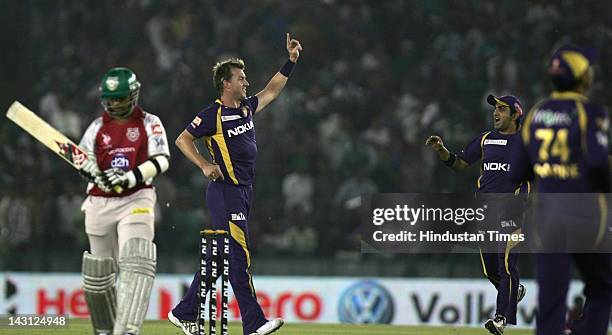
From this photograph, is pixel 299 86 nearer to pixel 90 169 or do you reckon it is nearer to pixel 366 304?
pixel 366 304

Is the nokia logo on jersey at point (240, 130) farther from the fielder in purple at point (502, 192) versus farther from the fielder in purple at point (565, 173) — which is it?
the fielder in purple at point (565, 173)

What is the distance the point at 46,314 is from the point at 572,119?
830 centimetres

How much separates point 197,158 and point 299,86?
6557 millimetres

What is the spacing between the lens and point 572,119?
23.5 ft

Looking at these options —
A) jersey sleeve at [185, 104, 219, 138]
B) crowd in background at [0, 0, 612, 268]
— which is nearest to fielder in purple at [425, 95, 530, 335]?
jersey sleeve at [185, 104, 219, 138]

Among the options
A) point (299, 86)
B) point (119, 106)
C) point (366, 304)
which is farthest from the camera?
point (299, 86)

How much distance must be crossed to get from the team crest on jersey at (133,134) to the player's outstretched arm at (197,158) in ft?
4.11

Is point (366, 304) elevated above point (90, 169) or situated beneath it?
situated beneath

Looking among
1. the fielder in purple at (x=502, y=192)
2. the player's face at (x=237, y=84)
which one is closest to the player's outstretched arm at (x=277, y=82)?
the player's face at (x=237, y=84)

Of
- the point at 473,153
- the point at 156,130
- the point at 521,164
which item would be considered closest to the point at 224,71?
the point at 156,130

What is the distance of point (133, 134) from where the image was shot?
321 inches

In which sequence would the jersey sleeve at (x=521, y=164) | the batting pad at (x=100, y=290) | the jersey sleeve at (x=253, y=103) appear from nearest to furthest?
the jersey sleeve at (x=521, y=164), the batting pad at (x=100, y=290), the jersey sleeve at (x=253, y=103)

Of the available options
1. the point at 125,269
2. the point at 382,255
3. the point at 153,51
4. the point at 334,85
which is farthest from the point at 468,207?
the point at 125,269

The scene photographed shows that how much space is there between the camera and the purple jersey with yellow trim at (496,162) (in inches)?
429
